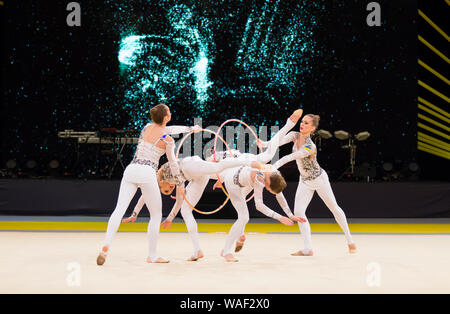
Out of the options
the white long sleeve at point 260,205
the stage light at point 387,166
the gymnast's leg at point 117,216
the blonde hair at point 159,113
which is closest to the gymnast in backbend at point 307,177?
the white long sleeve at point 260,205

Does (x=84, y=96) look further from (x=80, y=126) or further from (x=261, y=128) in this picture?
(x=261, y=128)

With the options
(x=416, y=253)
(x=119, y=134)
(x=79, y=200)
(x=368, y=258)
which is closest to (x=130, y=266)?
(x=368, y=258)

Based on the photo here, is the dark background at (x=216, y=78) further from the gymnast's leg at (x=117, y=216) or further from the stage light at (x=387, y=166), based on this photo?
the gymnast's leg at (x=117, y=216)

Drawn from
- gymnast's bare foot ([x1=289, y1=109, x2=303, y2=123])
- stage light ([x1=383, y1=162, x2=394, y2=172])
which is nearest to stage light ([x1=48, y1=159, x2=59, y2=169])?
gymnast's bare foot ([x1=289, y1=109, x2=303, y2=123])

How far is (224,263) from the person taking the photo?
5.96 metres

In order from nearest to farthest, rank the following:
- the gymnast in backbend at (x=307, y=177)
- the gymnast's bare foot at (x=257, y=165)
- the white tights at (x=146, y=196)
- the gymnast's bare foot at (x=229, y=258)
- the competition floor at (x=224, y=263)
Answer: the competition floor at (x=224, y=263), the gymnast's bare foot at (x=257, y=165), the white tights at (x=146, y=196), the gymnast's bare foot at (x=229, y=258), the gymnast in backbend at (x=307, y=177)


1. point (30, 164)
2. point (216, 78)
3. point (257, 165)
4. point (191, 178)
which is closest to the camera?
point (257, 165)

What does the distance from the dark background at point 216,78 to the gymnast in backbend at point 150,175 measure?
24.8ft

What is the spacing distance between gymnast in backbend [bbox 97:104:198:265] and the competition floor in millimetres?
413

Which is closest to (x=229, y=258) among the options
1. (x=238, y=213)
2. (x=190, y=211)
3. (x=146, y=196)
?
(x=238, y=213)

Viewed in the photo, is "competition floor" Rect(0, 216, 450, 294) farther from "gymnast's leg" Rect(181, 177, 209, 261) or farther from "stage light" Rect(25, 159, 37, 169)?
"stage light" Rect(25, 159, 37, 169)

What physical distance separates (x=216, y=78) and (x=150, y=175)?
802cm

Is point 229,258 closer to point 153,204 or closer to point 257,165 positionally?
point 153,204

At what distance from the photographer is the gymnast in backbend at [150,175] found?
18.9 ft
